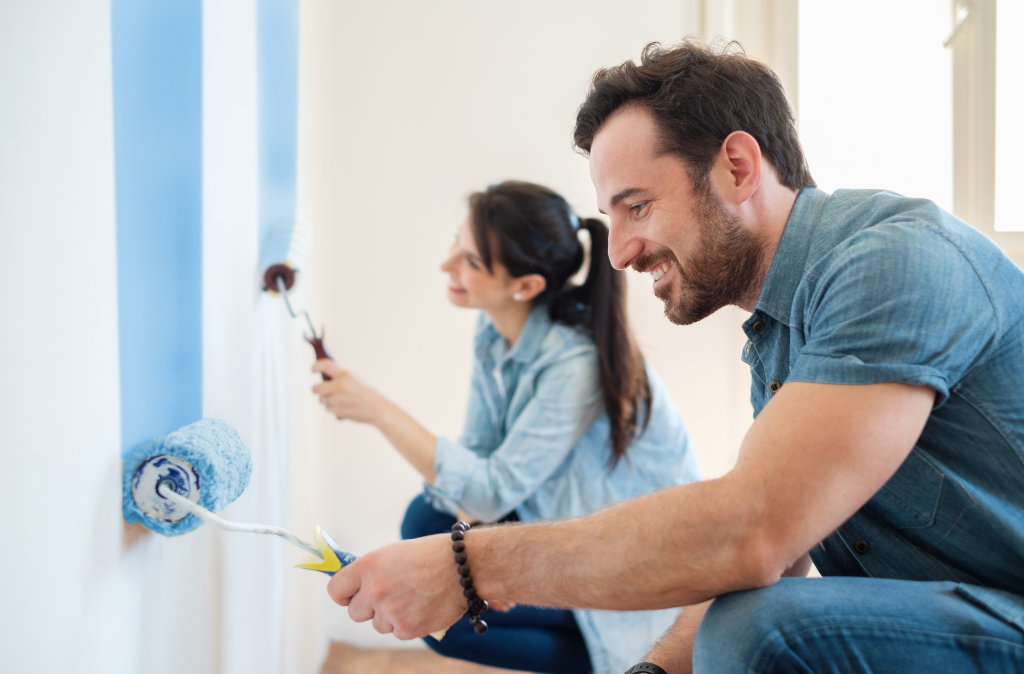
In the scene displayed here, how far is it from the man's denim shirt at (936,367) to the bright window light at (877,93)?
3.93 ft

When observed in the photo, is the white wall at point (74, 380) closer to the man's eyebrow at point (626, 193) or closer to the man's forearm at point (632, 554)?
the man's forearm at point (632, 554)

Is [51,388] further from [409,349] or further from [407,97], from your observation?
[407,97]

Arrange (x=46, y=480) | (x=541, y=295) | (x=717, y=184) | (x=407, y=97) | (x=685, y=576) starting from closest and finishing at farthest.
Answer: (x=46, y=480) < (x=685, y=576) < (x=717, y=184) < (x=541, y=295) < (x=407, y=97)

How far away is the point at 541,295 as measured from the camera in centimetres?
130

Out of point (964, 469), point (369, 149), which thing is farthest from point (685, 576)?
point (369, 149)

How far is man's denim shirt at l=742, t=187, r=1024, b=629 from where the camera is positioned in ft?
1.82

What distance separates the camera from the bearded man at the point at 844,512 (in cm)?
54

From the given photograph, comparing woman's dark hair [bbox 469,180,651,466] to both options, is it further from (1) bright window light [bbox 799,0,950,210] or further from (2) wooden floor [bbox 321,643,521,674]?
(1) bright window light [bbox 799,0,950,210]

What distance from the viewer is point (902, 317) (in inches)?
21.8

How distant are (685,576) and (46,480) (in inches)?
18.1

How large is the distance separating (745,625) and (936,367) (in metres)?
0.25

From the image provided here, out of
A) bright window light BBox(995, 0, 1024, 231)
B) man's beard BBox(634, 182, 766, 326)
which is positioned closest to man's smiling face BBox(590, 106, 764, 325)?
man's beard BBox(634, 182, 766, 326)

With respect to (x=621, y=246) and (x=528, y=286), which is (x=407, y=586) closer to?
(x=621, y=246)

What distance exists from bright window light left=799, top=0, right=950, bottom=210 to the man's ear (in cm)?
107
